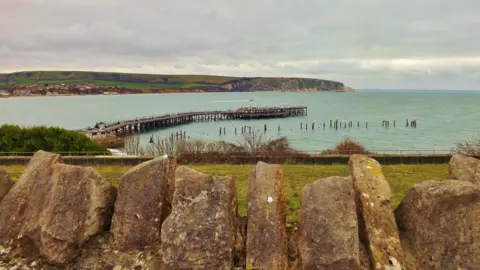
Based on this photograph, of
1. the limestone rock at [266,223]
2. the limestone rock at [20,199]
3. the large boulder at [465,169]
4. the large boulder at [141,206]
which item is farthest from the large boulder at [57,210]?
the large boulder at [465,169]

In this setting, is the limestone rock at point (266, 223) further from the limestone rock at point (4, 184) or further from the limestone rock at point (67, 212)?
the limestone rock at point (4, 184)

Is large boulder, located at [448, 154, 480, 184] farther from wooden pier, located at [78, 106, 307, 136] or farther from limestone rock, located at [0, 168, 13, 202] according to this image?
wooden pier, located at [78, 106, 307, 136]

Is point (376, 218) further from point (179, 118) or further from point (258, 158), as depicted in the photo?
point (179, 118)

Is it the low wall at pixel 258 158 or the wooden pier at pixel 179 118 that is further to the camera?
the wooden pier at pixel 179 118

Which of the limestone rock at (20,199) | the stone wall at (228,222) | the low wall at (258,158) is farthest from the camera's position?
the low wall at (258,158)

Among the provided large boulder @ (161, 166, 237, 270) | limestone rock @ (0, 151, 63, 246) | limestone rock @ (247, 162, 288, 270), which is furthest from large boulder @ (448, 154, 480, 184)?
limestone rock @ (0, 151, 63, 246)

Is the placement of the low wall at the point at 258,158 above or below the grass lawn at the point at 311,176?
below

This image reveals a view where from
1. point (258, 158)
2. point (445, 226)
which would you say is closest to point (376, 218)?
point (445, 226)
